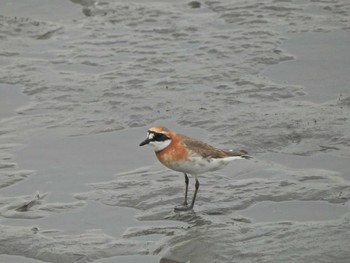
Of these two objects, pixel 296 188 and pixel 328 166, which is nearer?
pixel 296 188

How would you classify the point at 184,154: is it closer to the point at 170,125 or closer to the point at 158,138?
the point at 158,138

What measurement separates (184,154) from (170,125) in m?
2.69

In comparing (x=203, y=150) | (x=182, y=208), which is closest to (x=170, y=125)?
(x=203, y=150)

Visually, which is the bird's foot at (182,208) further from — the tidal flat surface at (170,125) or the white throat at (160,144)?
the white throat at (160,144)

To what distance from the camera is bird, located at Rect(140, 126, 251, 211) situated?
10609 mm

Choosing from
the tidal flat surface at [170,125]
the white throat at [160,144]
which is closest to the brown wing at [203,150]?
the white throat at [160,144]

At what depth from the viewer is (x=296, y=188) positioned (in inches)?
430

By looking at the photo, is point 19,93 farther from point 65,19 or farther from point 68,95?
point 65,19

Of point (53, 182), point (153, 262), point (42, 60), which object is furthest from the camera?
point (42, 60)

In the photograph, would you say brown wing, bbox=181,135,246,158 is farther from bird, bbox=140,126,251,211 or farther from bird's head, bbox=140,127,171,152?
bird's head, bbox=140,127,171,152

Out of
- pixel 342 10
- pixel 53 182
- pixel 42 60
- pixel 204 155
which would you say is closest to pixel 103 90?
pixel 42 60

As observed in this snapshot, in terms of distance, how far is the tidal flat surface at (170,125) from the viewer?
9711mm

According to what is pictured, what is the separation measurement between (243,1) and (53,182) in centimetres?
796

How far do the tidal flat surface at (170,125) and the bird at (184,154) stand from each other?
430 millimetres
